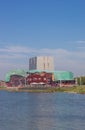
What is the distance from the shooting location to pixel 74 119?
54812 millimetres

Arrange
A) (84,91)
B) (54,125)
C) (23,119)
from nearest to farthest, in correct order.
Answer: (54,125) → (23,119) → (84,91)

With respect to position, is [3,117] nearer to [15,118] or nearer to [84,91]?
[15,118]

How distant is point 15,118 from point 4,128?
1002cm

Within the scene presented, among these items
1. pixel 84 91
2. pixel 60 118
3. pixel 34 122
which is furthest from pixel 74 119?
pixel 84 91

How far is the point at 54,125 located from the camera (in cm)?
4828

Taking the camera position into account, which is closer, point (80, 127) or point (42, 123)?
point (80, 127)

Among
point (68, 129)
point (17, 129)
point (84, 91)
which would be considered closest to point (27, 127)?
point (17, 129)

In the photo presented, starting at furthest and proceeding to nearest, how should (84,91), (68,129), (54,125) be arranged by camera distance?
(84,91) → (54,125) → (68,129)

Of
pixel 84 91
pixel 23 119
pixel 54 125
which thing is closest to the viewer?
pixel 54 125

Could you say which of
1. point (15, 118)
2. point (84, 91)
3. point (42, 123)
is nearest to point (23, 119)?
point (15, 118)

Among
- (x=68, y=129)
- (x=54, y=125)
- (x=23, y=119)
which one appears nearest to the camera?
(x=68, y=129)

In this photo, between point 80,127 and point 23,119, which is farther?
point 23,119

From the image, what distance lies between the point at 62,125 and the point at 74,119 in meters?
6.80

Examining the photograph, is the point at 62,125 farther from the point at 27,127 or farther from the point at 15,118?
the point at 15,118
